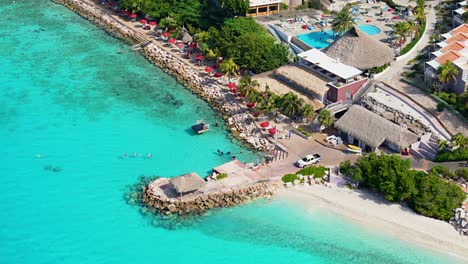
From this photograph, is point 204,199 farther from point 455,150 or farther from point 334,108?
point 455,150

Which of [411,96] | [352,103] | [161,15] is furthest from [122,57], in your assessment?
[411,96]

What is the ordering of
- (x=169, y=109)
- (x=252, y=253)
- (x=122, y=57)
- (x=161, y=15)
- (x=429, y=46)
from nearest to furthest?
Answer: (x=252, y=253) → (x=169, y=109) → (x=429, y=46) → (x=122, y=57) → (x=161, y=15)

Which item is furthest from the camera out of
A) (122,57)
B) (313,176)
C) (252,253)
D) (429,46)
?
(122,57)

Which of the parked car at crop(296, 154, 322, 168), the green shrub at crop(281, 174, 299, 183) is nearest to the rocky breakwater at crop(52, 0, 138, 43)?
the parked car at crop(296, 154, 322, 168)

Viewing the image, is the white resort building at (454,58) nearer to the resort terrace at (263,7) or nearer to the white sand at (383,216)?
the white sand at (383,216)

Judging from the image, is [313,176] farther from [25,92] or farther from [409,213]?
[25,92]

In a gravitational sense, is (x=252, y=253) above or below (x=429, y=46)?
below
